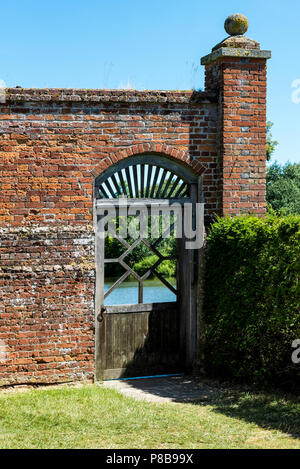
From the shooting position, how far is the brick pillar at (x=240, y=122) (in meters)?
8.12

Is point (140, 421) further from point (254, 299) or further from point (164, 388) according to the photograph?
point (254, 299)

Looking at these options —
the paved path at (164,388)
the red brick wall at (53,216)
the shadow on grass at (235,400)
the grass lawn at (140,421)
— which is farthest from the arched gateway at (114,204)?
the grass lawn at (140,421)

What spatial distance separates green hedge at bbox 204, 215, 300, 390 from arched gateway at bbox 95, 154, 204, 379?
0.50 meters

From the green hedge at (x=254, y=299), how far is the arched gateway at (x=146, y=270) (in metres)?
0.50

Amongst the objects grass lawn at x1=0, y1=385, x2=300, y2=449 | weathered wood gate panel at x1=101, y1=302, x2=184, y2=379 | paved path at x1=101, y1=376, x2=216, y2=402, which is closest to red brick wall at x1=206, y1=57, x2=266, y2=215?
weathered wood gate panel at x1=101, y1=302, x2=184, y2=379

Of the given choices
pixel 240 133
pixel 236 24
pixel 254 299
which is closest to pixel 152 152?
pixel 240 133

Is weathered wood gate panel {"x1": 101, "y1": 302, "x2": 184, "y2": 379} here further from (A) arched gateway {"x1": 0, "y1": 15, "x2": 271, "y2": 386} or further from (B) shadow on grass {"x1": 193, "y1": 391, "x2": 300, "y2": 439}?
(B) shadow on grass {"x1": 193, "y1": 391, "x2": 300, "y2": 439}

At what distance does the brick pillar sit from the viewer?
320 inches

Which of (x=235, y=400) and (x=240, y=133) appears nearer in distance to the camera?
(x=235, y=400)

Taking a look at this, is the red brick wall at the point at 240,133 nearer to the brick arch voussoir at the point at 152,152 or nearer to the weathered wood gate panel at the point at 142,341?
the brick arch voussoir at the point at 152,152

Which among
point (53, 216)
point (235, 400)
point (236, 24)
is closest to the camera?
point (235, 400)

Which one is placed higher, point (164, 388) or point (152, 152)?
point (152, 152)

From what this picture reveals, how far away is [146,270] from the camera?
8.38 m

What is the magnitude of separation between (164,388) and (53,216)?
109 inches
